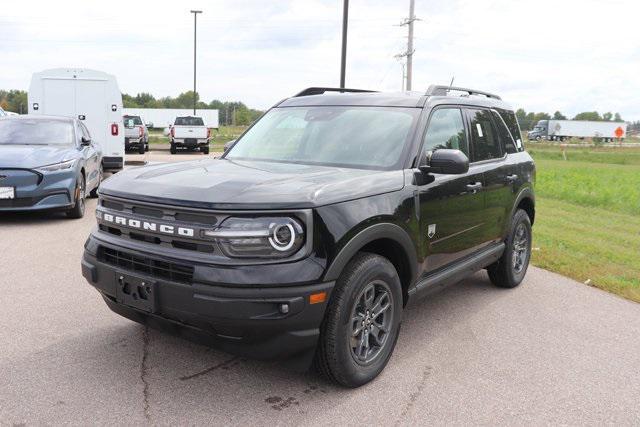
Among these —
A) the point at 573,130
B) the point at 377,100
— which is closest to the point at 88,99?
the point at 377,100

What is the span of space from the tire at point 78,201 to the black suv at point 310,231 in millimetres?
4739

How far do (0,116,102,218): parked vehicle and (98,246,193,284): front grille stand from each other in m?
5.22

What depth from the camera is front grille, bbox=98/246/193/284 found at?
126 inches

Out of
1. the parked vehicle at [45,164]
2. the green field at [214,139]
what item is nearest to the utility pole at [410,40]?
the green field at [214,139]

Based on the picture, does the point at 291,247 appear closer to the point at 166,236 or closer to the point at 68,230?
the point at 166,236

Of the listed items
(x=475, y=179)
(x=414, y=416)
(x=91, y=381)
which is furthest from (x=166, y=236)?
(x=475, y=179)

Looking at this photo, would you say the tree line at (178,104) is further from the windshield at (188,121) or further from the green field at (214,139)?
the windshield at (188,121)

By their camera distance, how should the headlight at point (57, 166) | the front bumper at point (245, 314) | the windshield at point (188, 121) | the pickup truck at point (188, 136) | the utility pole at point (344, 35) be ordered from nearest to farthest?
1. the front bumper at point (245, 314)
2. the headlight at point (57, 166)
3. the utility pole at point (344, 35)
4. the pickup truck at point (188, 136)
5. the windshield at point (188, 121)

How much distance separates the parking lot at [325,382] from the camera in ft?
10.8

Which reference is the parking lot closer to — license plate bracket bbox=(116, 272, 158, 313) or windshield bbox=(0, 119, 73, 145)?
license plate bracket bbox=(116, 272, 158, 313)

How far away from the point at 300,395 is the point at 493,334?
1911mm

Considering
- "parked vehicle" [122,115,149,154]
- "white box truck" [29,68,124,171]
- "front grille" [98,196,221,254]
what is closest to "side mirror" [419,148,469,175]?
"front grille" [98,196,221,254]

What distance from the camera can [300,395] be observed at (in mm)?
3496

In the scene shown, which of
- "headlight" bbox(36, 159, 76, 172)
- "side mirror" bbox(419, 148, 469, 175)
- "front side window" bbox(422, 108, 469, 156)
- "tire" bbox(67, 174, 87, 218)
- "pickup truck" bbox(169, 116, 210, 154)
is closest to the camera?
"side mirror" bbox(419, 148, 469, 175)
